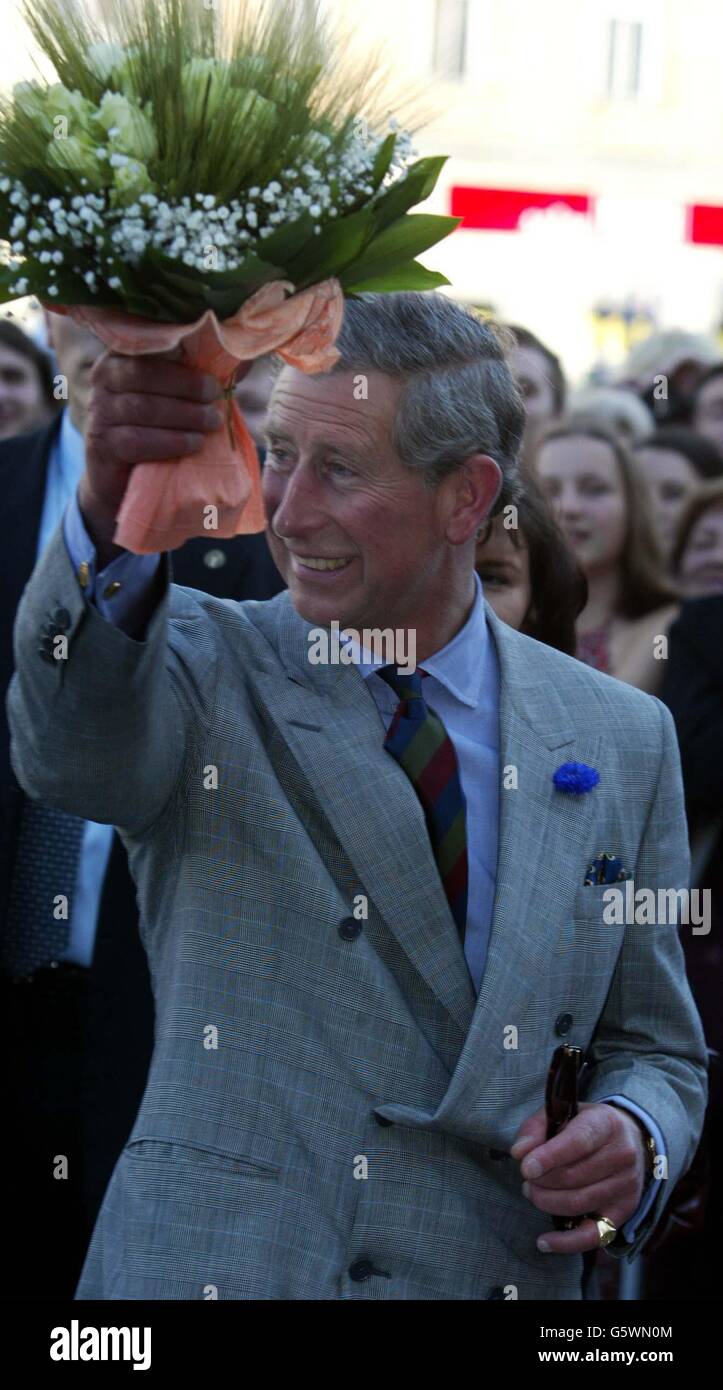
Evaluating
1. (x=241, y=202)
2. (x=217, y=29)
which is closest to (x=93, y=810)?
(x=241, y=202)

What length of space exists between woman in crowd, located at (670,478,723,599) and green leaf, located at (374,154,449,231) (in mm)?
3172

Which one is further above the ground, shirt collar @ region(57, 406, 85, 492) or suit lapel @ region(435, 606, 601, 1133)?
shirt collar @ region(57, 406, 85, 492)

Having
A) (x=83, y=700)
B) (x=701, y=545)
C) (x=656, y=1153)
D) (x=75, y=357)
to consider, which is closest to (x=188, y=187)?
(x=83, y=700)

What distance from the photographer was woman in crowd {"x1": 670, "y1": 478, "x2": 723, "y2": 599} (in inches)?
209

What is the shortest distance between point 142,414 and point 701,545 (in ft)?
11.6

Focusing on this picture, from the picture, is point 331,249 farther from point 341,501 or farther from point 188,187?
point 341,501

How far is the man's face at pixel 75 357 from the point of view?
12.3 feet

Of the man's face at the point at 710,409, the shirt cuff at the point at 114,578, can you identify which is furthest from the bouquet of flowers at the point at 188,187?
the man's face at the point at 710,409

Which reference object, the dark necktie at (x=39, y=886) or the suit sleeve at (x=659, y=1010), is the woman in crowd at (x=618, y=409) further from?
the suit sleeve at (x=659, y=1010)

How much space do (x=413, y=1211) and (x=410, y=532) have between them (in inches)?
35.9

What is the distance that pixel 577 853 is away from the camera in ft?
8.68

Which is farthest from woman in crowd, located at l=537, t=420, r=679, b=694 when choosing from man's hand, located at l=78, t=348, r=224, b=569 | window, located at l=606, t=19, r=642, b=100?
window, located at l=606, t=19, r=642, b=100

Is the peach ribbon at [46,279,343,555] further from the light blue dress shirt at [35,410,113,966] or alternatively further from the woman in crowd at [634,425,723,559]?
the woman in crowd at [634,425,723,559]

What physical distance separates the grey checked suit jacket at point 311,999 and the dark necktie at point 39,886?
3.74ft
